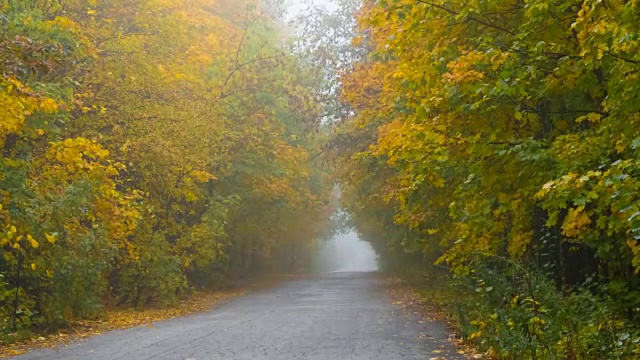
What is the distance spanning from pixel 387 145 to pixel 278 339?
4139mm

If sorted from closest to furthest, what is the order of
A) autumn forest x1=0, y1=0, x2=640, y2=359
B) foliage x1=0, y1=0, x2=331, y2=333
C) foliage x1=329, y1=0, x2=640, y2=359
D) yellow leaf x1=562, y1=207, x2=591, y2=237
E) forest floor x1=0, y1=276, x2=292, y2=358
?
foliage x1=329, y1=0, x2=640, y2=359, yellow leaf x1=562, y1=207, x2=591, y2=237, autumn forest x1=0, y1=0, x2=640, y2=359, forest floor x1=0, y1=276, x2=292, y2=358, foliage x1=0, y1=0, x2=331, y2=333

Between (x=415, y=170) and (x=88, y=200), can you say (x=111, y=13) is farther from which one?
(x=415, y=170)

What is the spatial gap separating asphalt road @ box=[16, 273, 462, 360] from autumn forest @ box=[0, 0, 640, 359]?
117 centimetres

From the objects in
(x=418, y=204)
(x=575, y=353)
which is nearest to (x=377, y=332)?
(x=418, y=204)

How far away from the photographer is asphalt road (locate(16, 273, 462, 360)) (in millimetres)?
9977

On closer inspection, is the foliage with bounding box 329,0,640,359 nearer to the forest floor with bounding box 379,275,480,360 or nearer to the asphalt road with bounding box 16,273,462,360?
the forest floor with bounding box 379,275,480,360

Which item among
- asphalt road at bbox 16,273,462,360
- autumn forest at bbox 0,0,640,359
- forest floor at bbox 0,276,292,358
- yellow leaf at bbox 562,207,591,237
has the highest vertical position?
autumn forest at bbox 0,0,640,359

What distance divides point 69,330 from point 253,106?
17113mm

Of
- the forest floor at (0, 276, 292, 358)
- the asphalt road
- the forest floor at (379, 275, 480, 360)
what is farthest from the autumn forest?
the asphalt road

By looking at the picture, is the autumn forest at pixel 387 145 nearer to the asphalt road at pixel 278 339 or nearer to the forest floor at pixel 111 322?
the forest floor at pixel 111 322

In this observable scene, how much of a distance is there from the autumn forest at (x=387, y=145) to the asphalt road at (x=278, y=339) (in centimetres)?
117

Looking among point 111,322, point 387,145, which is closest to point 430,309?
point 387,145

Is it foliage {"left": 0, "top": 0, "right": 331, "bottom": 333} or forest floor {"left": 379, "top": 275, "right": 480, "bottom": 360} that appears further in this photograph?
foliage {"left": 0, "top": 0, "right": 331, "bottom": 333}

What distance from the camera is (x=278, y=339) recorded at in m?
11.7
